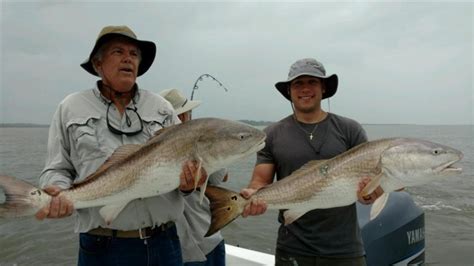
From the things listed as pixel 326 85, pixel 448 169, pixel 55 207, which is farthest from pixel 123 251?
pixel 448 169

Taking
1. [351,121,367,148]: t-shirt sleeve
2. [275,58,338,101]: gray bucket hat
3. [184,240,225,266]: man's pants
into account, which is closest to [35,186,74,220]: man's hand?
[184,240,225,266]: man's pants

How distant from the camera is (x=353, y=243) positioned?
3.64 m

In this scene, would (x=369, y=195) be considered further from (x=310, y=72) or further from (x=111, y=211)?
(x=111, y=211)

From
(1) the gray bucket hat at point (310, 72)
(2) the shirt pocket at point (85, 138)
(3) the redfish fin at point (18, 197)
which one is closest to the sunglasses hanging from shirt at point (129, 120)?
(2) the shirt pocket at point (85, 138)

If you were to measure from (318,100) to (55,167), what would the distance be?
2342mm

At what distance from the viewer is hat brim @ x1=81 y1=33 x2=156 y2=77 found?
330 cm

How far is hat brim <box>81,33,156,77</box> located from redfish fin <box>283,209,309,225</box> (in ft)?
6.06

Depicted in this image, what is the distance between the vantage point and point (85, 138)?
3188 mm

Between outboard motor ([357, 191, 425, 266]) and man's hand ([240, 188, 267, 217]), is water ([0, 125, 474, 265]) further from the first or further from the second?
man's hand ([240, 188, 267, 217])

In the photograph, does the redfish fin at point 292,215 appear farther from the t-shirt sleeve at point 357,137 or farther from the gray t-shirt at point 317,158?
the t-shirt sleeve at point 357,137

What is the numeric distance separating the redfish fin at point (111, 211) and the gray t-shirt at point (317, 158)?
1413mm

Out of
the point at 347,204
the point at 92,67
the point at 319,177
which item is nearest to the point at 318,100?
the point at 319,177

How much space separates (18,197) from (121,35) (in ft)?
4.70

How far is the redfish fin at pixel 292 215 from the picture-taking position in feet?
11.7
